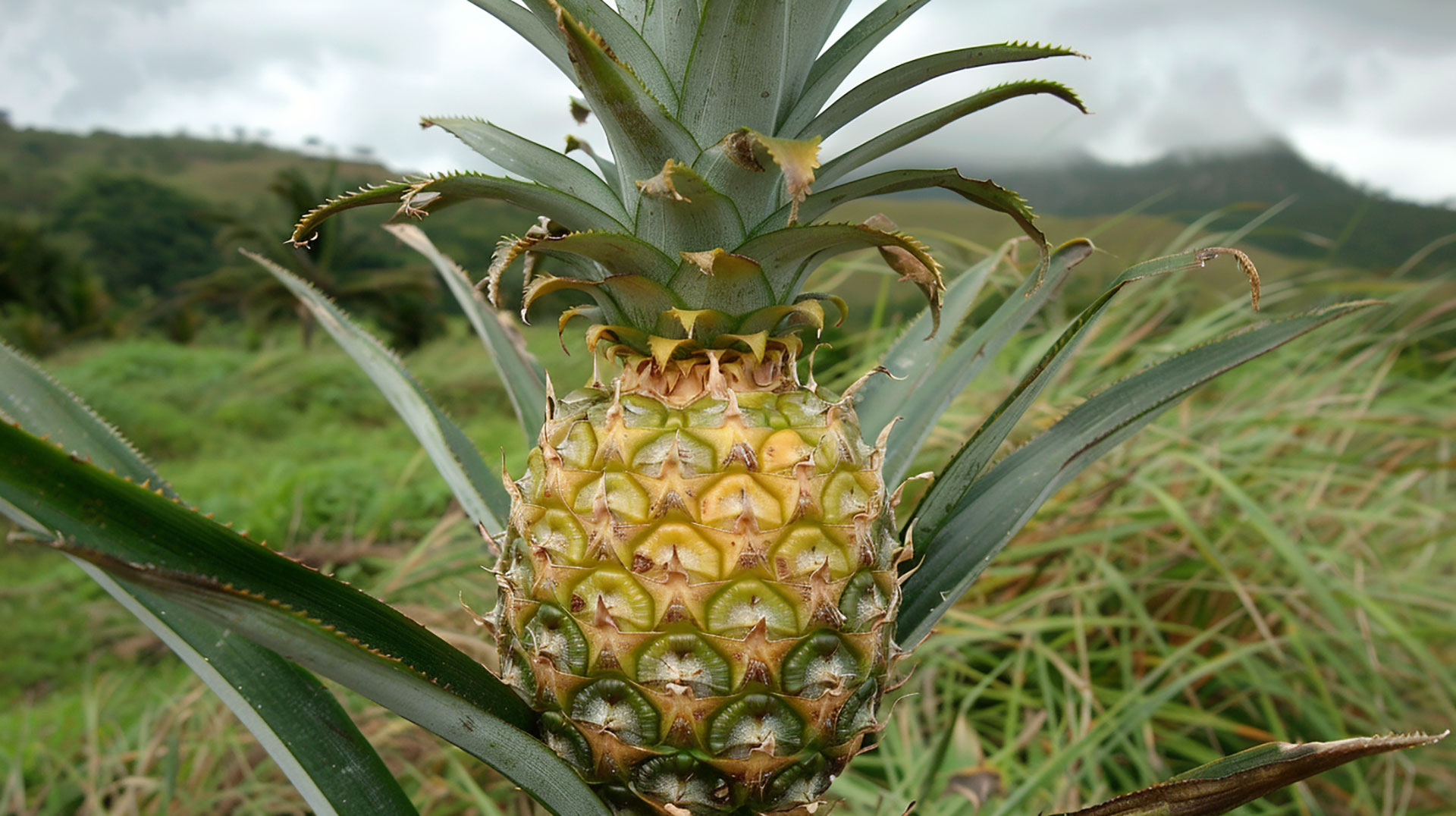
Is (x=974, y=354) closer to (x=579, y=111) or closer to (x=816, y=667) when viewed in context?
(x=816, y=667)

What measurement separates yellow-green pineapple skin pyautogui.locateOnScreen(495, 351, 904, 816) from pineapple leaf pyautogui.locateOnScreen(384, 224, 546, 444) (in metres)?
0.25

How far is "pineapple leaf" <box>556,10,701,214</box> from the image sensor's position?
72 cm

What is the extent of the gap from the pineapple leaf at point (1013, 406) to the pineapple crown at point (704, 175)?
0.10 m

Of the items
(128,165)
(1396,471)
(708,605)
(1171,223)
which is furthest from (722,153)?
(128,165)

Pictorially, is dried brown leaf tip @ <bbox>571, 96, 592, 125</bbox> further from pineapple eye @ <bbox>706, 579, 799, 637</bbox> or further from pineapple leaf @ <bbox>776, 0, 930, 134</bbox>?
pineapple eye @ <bbox>706, 579, 799, 637</bbox>

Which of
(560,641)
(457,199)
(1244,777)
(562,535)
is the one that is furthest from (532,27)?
(1244,777)

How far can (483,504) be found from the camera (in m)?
0.96

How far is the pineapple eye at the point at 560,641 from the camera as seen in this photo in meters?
0.77

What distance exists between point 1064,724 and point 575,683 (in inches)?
62.9

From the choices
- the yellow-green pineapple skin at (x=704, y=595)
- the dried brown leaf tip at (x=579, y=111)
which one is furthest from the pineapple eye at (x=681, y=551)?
the dried brown leaf tip at (x=579, y=111)

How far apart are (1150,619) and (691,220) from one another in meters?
2.12

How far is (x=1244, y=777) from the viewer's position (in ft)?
2.15

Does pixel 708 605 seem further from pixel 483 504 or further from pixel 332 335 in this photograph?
pixel 332 335

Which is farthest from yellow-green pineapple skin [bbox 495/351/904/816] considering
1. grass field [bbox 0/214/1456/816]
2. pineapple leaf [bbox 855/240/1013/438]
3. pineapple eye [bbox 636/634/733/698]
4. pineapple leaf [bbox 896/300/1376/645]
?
grass field [bbox 0/214/1456/816]
